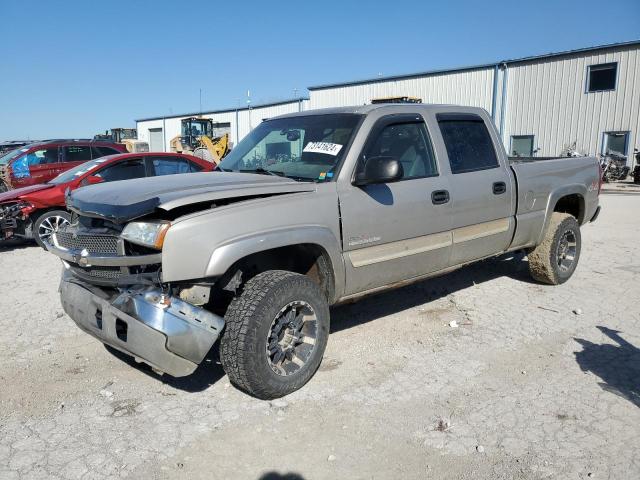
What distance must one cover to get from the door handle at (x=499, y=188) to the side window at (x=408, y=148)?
0.83m

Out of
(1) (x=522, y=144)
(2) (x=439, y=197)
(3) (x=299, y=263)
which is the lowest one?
(3) (x=299, y=263)

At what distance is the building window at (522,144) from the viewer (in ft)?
86.4

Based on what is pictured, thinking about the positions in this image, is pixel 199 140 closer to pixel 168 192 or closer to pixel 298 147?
pixel 298 147

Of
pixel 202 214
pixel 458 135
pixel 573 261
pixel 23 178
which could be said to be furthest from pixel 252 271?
pixel 23 178

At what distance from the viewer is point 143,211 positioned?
3.10 meters

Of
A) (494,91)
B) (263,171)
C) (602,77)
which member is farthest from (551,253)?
(494,91)

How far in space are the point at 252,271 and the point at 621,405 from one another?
8.72ft

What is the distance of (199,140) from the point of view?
27703mm

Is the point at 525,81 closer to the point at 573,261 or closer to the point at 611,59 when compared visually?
the point at 611,59

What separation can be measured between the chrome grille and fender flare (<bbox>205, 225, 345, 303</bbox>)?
0.75 metres

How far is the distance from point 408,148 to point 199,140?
24689 mm

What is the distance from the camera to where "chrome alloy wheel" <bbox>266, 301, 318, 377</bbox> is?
3.54 metres

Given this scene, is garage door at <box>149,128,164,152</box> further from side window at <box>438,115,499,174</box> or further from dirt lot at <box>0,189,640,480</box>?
side window at <box>438,115,499,174</box>

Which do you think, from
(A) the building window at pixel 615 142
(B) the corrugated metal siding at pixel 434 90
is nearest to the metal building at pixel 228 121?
(B) the corrugated metal siding at pixel 434 90
